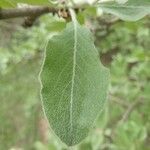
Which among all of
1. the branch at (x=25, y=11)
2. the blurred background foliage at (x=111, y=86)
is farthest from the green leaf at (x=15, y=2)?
the blurred background foliage at (x=111, y=86)

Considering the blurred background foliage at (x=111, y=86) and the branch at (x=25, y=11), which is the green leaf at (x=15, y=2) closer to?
the branch at (x=25, y=11)

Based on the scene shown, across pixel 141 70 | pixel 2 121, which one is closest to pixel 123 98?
pixel 141 70

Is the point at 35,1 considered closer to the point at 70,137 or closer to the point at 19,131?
the point at 70,137

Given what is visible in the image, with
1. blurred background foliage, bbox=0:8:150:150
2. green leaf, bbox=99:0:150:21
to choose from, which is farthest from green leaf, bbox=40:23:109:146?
blurred background foliage, bbox=0:8:150:150

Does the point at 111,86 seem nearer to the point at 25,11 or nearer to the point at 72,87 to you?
the point at 25,11

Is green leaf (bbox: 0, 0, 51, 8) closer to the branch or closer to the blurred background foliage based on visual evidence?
the branch
